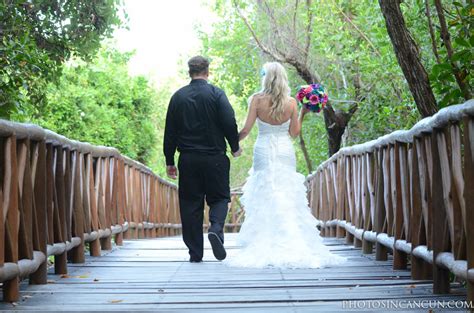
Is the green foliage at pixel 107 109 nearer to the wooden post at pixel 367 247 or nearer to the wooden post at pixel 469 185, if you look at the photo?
the wooden post at pixel 367 247

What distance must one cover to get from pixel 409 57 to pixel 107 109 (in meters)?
17.9

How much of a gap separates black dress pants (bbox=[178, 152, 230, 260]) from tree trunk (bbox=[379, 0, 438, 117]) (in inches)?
73.5

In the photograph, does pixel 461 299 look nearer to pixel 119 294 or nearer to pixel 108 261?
pixel 119 294

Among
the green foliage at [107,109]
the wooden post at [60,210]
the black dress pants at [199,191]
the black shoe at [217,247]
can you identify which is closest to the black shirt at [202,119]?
the black dress pants at [199,191]

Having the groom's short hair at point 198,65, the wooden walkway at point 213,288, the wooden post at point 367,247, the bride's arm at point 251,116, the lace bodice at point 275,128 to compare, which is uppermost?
the groom's short hair at point 198,65

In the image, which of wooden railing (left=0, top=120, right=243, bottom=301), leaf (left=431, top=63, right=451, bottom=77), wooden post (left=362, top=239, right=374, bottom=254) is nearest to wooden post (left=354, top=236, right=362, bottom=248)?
wooden post (left=362, top=239, right=374, bottom=254)

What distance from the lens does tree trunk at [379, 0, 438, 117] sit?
25.8 ft

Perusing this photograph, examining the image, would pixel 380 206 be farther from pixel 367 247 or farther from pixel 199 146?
pixel 199 146

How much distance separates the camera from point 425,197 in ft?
19.3

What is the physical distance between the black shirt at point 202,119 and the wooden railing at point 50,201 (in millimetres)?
937

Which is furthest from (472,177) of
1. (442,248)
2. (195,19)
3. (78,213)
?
(195,19)

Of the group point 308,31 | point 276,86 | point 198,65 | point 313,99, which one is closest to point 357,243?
point 313,99

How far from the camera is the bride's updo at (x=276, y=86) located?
8250mm

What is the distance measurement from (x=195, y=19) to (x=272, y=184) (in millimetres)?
21422
